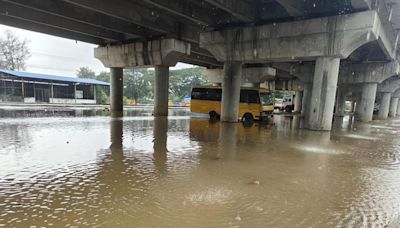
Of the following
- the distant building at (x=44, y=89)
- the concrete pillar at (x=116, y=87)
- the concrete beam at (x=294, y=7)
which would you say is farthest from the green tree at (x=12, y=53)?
the concrete beam at (x=294, y=7)

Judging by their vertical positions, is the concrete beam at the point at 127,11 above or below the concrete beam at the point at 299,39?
above

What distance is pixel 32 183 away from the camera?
4668 mm

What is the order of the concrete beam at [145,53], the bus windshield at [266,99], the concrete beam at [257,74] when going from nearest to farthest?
the concrete beam at [145,53] < the bus windshield at [266,99] < the concrete beam at [257,74]

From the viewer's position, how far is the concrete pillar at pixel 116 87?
76.3 ft

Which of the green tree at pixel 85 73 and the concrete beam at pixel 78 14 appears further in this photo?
the green tree at pixel 85 73

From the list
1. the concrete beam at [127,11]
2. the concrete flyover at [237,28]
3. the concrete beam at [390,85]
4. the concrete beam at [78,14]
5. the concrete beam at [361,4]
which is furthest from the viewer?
the concrete beam at [390,85]

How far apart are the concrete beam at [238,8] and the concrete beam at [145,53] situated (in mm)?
5733

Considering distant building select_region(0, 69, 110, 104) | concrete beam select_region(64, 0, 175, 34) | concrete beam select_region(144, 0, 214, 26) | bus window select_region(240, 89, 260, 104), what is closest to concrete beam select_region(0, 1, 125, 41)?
concrete beam select_region(64, 0, 175, 34)

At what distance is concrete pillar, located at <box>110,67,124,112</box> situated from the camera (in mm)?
23266

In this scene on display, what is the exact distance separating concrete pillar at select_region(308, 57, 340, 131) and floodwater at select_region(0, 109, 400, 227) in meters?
5.56

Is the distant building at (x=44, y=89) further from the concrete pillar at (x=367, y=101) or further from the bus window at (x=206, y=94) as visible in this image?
the concrete pillar at (x=367, y=101)

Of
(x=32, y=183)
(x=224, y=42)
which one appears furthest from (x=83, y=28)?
(x=32, y=183)

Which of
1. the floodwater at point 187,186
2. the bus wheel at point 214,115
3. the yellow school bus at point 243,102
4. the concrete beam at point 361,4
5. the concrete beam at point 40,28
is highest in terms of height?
the concrete beam at point 361,4

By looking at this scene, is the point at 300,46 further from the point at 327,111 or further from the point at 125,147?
the point at 125,147
